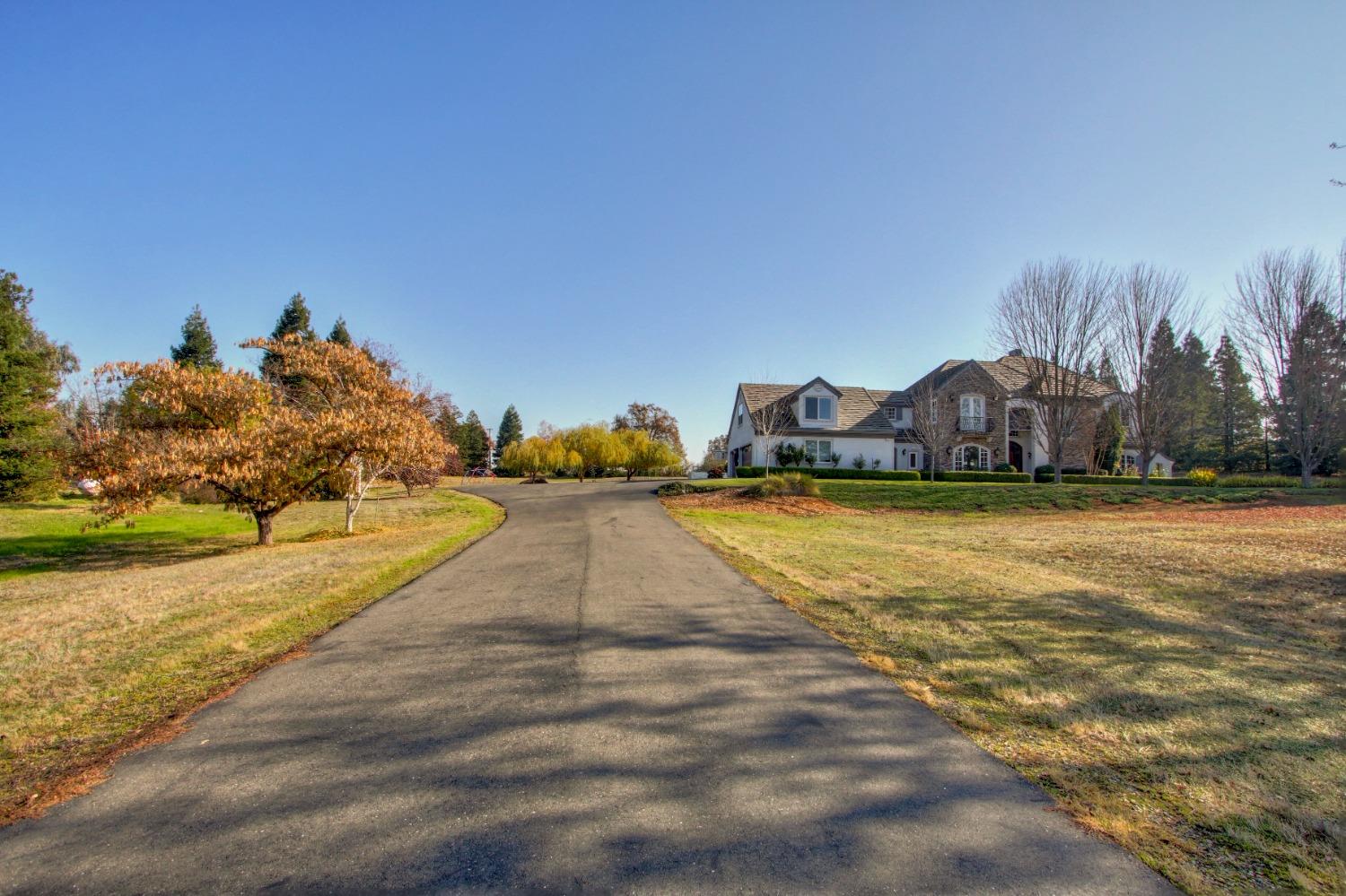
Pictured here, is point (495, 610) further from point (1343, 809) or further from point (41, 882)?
point (1343, 809)

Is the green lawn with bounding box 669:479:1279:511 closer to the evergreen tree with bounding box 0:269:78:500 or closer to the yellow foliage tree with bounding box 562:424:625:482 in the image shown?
the yellow foliage tree with bounding box 562:424:625:482

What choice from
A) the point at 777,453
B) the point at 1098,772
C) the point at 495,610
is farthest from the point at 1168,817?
the point at 777,453

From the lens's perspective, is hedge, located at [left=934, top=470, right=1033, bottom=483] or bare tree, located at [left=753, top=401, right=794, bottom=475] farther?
bare tree, located at [left=753, top=401, right=794, bottom=475]

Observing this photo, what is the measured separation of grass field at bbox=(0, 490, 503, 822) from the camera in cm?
403

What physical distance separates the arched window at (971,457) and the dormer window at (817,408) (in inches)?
343

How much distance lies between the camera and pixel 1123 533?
48.6ft

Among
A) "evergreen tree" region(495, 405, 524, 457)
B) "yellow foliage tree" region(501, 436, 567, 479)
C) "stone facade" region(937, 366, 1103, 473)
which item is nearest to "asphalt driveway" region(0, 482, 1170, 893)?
"stone facade" region(937, 366, 1103, 473)

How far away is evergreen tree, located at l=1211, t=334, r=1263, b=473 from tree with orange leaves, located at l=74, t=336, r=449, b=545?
63870mm

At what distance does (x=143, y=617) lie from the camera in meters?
7.45

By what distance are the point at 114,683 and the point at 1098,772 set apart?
23.2 ft

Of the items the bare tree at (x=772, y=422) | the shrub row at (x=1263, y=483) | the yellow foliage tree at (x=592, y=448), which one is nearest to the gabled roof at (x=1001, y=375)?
the shrub row at (x=1263, y=483)

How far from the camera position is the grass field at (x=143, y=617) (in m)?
4.03

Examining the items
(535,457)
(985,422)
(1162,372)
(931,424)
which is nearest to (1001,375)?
(985,422)

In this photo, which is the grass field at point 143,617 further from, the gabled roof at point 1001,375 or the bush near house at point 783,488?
the gabled roof at point 1001,375
